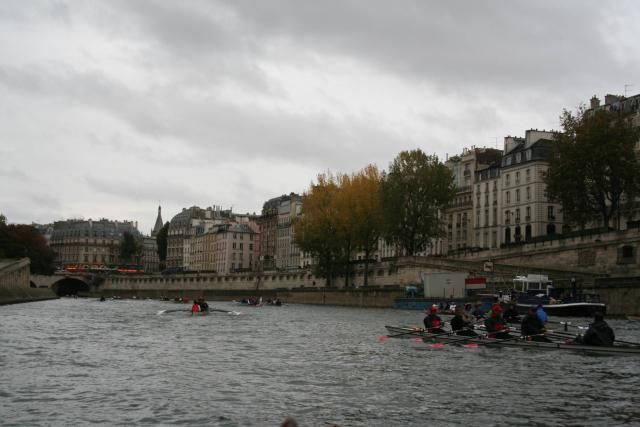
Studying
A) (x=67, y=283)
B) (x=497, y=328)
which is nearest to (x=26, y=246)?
(x=67, y=283)

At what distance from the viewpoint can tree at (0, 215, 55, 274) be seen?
14273 centimetres

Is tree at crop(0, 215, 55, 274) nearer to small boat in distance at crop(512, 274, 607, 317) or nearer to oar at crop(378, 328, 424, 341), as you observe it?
small boat in distance at crop(512, 274, 607, 317)

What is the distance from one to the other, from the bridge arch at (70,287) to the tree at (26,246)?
9276mm

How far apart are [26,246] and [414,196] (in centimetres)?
8808

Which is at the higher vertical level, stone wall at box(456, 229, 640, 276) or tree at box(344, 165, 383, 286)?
tree at box(344, 165, 383, 286)

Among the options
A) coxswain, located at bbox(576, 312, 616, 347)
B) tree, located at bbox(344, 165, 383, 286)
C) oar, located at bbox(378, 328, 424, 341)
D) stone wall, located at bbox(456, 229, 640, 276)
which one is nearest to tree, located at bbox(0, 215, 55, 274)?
Answer: tree, located at bbox(344, 165, 383, 286)

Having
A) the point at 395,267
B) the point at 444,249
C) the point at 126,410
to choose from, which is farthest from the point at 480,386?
the point at 444,249

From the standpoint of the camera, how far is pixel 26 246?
507 ft

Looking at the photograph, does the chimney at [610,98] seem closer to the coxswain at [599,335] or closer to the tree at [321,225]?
the tree at [321,225]

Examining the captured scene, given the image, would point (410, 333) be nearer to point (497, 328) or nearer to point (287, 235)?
point (497, 328)

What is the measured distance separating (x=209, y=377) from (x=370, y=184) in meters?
74.5

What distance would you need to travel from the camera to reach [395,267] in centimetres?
9494

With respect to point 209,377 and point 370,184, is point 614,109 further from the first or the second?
point 209,377

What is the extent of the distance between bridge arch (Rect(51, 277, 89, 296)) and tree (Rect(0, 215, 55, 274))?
9.28 meters
